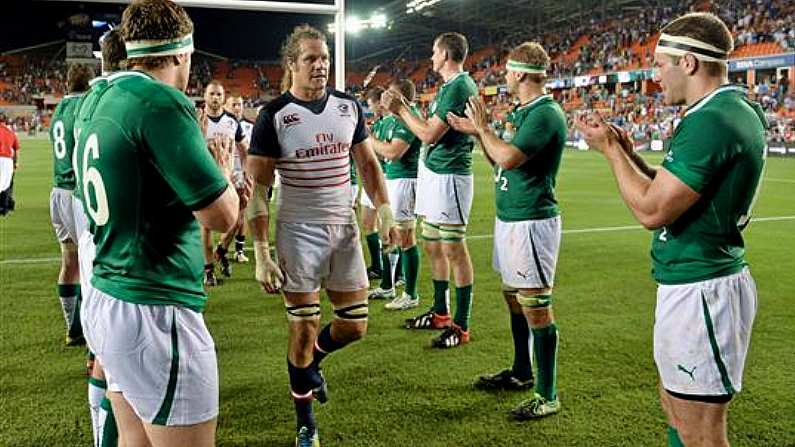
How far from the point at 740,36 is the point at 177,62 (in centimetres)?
3893

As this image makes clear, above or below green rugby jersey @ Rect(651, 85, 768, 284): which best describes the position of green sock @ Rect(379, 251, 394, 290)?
below

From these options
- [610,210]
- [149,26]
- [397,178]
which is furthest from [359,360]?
[610,210]

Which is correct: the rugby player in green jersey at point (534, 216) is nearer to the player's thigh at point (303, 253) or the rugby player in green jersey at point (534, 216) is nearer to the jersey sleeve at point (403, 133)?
the player's thigh at point (303, 253)

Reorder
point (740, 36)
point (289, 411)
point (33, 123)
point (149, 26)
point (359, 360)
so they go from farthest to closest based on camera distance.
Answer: point (33, 123) → point (740, 36) → point (359, 360) → point (289, 411) → point (149, 26)

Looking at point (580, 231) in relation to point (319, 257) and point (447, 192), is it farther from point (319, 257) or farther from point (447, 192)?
point (319, 257)

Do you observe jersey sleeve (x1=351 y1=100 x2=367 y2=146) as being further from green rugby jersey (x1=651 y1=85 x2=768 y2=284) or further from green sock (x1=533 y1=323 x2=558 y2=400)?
green rugby jersey (x1=651 y1=85 x2=768 y2=284)

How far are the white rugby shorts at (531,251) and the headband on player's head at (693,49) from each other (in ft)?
5.86

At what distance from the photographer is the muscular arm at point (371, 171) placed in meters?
4.22

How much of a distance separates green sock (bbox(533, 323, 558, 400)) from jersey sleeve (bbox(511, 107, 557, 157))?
110 cm

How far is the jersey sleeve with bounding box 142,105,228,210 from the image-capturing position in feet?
6.79

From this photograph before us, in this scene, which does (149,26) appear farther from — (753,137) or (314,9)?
(314,9)

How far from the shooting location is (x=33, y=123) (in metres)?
48.2

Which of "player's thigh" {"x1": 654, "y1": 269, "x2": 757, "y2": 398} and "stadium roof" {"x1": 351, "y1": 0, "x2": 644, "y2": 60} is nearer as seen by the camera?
"player's thigh" {"x1": 654, "y1": 269, "x2": 757, "y2": 398}

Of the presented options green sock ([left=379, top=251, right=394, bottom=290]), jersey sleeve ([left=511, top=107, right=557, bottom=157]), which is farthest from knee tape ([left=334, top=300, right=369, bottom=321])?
green sock ([left=379, top=251, right=394, bottom=290])
